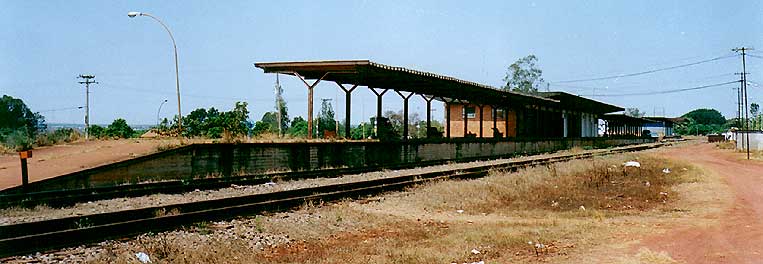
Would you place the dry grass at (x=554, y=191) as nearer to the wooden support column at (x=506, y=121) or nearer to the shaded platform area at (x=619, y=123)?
the wooden support column at (x=506, y=121)

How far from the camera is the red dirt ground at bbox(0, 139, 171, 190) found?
17.7 metres

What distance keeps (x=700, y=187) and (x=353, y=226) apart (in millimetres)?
12429

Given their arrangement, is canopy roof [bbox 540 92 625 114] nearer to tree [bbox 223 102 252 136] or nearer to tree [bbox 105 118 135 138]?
tree [bbox 223 102 252 136]

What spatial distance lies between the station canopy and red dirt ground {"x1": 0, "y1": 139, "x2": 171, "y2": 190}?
7826 millimetres

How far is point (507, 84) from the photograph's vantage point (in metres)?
102

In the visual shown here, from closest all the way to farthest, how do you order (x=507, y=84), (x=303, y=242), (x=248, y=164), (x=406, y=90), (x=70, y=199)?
1. (x=303, y=242)
2. (x=70, y=199)
3. (x=248, y=164)
4. (x=406, y=90)
5. (x=507, y=84)

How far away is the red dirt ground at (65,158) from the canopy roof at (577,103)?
39.0 m

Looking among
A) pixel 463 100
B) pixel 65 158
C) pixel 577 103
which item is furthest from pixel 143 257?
pixel 577 103

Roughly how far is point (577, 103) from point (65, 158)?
156ft

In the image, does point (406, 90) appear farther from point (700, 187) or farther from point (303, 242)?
point (303, 242)

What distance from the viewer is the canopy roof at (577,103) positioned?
5394cm

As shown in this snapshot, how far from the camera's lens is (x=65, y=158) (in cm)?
2086

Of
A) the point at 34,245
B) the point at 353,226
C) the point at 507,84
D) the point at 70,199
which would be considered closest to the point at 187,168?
the point at 70,199

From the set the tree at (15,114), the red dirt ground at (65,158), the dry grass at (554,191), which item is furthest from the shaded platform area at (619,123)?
the red dirt ground at (65,158)
